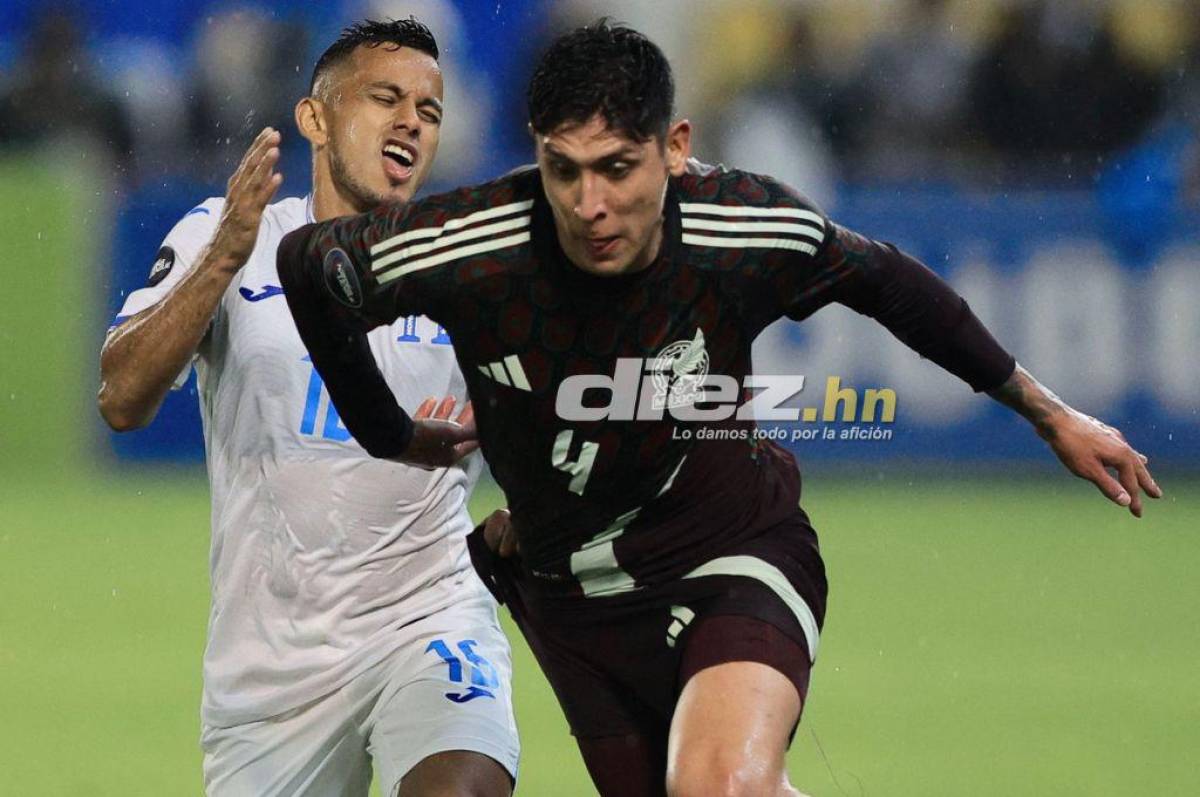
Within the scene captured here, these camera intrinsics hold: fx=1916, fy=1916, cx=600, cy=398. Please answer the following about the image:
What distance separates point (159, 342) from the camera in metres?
4.42

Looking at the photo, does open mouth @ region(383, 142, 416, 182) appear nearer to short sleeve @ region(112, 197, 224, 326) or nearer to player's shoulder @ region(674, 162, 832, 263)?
short sleeve @ region(112, 197, 224, 326)

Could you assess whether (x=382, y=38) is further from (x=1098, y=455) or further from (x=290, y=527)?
(x=1098, y=455)

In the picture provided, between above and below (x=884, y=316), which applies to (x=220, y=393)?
below

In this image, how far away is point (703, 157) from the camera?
12539 millimetres

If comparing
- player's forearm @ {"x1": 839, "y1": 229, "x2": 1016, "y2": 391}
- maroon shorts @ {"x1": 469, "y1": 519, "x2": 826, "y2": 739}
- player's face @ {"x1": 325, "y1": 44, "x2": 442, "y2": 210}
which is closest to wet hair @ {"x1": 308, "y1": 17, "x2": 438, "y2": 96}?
player's face @ {"x1": 325, "y1": 44, "x2": 442, "y2": 210}

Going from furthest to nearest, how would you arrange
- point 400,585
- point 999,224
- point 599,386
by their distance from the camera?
point 999,224 → point 400,585 → point 599,386

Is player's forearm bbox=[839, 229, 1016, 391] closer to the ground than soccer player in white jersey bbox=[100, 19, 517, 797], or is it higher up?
higher up

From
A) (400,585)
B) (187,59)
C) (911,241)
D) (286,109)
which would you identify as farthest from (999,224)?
(400,585)

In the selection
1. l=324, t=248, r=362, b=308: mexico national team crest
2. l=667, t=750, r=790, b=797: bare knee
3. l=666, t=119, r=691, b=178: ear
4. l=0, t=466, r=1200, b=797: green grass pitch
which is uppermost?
l=666, t=119, r=691, b=178: ear

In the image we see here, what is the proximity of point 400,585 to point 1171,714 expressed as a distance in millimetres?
3721

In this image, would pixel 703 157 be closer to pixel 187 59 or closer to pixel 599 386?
pixel 187 59

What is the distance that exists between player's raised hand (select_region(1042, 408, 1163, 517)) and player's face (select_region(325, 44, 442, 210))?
1787mm

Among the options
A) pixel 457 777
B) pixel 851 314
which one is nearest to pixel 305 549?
pixel 457 777

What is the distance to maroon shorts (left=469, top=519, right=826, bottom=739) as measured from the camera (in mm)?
3904
